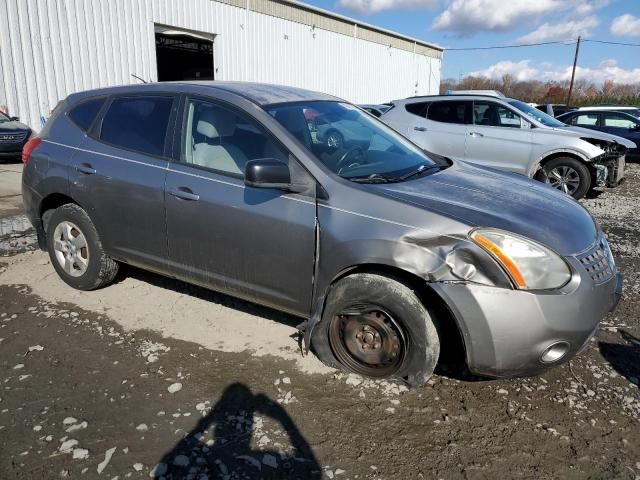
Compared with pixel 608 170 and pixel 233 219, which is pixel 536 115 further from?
pixel 233 219

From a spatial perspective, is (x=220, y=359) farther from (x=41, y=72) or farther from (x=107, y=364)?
(x=41, y=72)

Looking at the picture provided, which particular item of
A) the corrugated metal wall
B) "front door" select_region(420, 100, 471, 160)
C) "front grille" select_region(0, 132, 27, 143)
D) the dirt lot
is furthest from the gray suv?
the corrugated metal wall

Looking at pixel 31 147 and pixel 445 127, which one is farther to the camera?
pixel 445 127

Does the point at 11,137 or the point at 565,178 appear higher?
the point at 11,137

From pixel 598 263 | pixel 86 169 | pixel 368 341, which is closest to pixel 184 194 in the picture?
pixel 86 169

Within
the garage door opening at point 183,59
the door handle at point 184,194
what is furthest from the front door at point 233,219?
the garage door opening at point 183,59

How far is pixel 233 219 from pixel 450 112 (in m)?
6.88

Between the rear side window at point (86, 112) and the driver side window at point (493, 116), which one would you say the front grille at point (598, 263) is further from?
the driver side window at point (493, 116)

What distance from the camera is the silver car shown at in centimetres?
809

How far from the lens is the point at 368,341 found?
9.66 feet

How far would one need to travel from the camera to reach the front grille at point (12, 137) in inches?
438

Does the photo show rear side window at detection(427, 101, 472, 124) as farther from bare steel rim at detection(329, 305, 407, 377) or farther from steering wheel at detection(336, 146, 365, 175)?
bare steel rim at detection(329, 305, 407, 377)

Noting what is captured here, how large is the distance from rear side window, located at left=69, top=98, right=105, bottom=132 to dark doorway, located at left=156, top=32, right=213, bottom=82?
22.0 meters

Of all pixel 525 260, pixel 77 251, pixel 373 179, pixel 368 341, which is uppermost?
pixel 373 179
